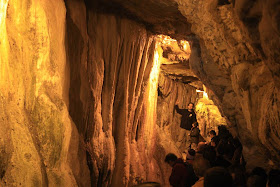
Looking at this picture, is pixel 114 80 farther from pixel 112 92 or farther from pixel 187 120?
pixel 187 120

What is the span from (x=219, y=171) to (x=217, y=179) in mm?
66

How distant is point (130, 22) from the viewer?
529cm

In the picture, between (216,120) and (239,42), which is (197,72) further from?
(216,120)

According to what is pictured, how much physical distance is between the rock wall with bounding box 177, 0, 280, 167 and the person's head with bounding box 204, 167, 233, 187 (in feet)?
2.48

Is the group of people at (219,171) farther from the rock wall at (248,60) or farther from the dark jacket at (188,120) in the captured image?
the dark jacket at (188,120)

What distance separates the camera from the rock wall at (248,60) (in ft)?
6.41

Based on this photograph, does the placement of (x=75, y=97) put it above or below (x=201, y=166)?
above

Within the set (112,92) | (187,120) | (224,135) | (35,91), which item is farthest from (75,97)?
(187,120)

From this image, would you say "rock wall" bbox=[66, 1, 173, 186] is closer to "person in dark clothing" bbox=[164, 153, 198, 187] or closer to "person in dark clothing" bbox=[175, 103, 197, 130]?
"person in dark clothing" bbox=[164, 153, 198, 187]

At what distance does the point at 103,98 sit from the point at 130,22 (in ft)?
4.87

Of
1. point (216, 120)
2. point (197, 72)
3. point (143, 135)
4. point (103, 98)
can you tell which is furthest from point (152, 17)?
point (216, 120)

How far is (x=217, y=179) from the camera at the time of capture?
1907mm

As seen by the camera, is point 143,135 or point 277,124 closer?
point 277,124

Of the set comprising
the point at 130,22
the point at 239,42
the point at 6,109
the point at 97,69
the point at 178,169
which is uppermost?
the point at 130,22
